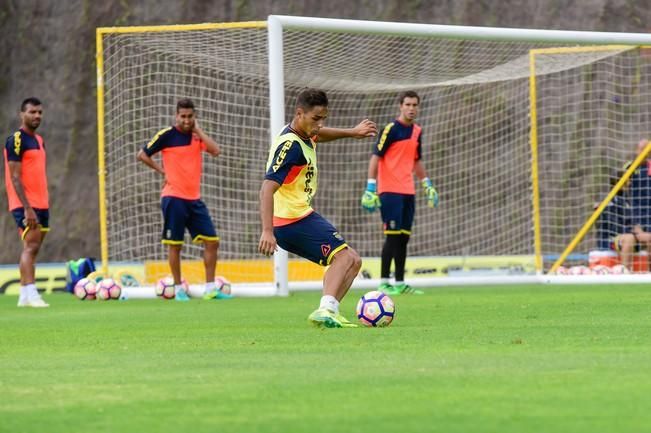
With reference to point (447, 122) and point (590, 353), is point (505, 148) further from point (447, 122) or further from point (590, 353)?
point (590, 353)

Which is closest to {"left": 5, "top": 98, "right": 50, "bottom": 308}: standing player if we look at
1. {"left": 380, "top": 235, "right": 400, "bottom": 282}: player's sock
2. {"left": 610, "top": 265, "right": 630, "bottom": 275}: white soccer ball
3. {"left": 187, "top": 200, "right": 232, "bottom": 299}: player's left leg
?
{"left": 187, "top": 200, "right": 232, "bottom": 299}: player's left leg

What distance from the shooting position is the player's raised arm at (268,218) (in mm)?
8688

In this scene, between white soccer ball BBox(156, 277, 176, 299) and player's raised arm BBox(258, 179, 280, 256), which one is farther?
white soccer ball BBox(156, 277, 176, 299)

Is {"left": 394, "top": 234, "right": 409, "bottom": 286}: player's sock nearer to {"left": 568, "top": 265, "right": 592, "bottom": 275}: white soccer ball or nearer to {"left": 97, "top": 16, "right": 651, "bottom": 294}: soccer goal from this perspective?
{"left": 97, "top": 16, "right": 651, "bottom": 294}: soccer goal

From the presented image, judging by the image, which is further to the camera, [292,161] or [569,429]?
[292,161]

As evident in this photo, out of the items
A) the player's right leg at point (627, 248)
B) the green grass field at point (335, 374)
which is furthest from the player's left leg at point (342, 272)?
the player's right leg at point (627, 248)

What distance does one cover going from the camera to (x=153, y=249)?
18.7m

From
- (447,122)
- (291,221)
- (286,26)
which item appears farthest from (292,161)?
(447,122)

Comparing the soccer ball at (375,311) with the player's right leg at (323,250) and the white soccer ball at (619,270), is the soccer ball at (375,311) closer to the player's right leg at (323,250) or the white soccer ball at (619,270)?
the player's right leg at (323,250)

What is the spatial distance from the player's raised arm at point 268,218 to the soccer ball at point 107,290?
6.79 meters

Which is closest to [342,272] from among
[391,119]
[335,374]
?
[335,374]

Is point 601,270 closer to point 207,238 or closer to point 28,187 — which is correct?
point 207,238

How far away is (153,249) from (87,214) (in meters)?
7.42

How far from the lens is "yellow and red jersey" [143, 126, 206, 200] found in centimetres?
1505
